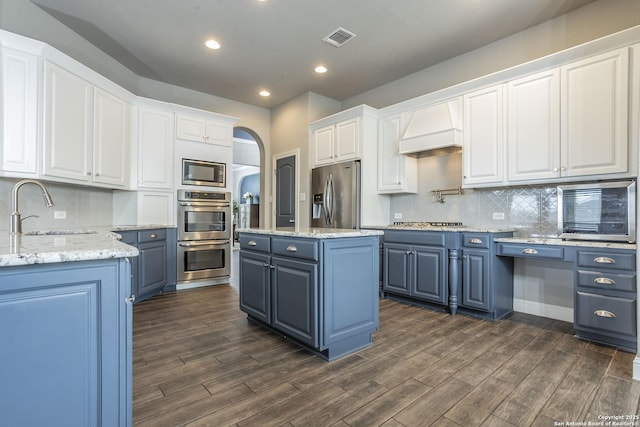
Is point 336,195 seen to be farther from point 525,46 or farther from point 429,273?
point 525,46

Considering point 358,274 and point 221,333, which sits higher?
point 358,274

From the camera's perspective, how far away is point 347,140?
4.61 metres

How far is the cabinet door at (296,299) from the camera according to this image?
7.43ft

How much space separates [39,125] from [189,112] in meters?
1.99

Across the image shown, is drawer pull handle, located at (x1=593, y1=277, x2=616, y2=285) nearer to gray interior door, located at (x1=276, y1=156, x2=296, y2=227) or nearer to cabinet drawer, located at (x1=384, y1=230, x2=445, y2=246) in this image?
cabinet drawer, located at (x1=384, y1=230, x2=445, y2=246)

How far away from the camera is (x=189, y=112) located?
4523mm

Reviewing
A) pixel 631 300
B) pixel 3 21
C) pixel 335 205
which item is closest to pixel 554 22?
pixel 631 300

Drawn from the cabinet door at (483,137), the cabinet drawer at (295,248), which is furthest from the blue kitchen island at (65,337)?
the cabinet door at (483,137)

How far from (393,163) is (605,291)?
2620mm

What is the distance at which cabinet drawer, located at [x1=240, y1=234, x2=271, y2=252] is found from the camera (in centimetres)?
273

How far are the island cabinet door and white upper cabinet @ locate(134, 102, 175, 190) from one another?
1990 mm

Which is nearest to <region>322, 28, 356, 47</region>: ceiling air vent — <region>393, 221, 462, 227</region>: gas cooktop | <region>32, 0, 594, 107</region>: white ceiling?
<region>32, 0, 594, 107</region>: white ceiling

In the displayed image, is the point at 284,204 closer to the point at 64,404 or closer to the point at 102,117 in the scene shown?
the point at 102,117

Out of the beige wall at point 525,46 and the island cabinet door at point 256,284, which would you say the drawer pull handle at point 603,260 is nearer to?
the beige wall at point 525,46
